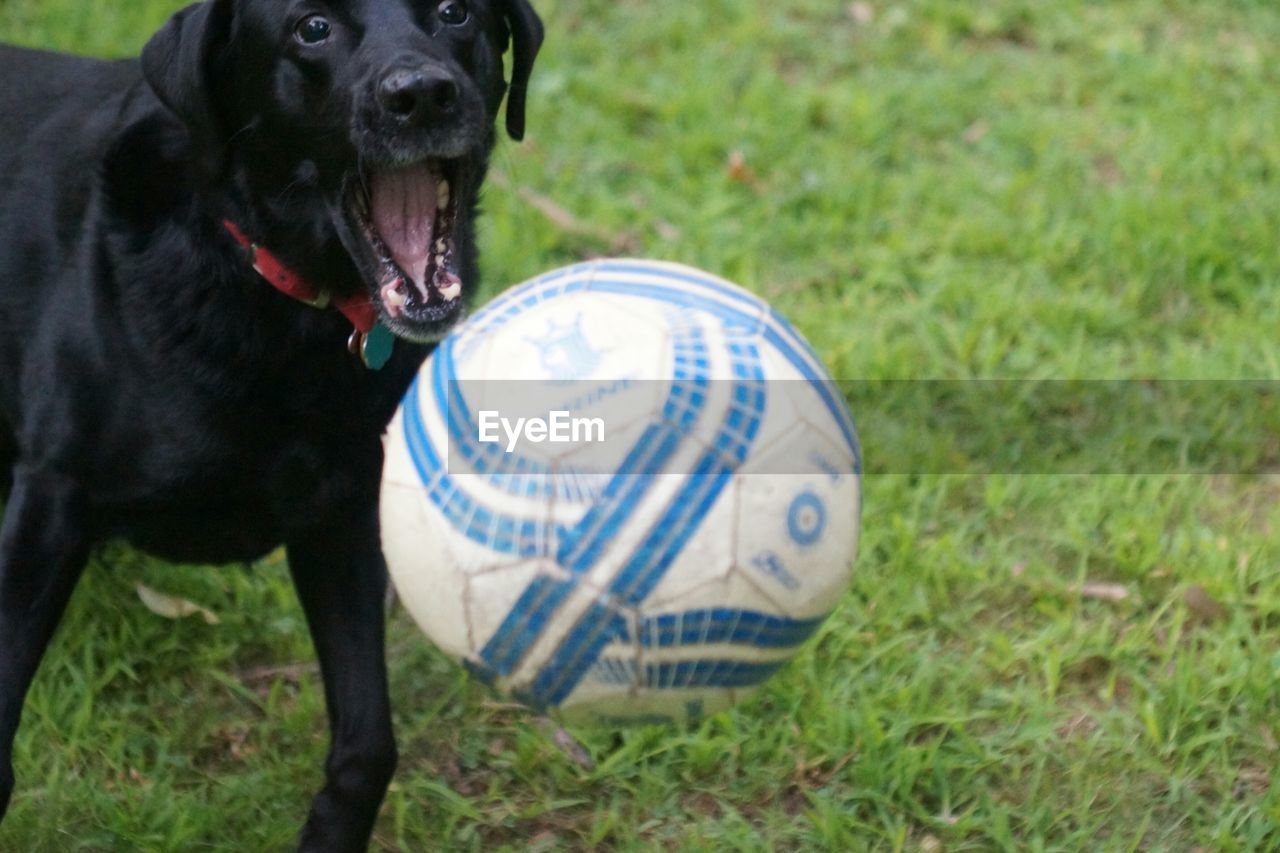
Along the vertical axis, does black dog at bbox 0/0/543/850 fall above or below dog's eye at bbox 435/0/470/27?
below

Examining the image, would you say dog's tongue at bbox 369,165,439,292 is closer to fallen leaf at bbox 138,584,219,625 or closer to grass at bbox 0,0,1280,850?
grass at bbox 0,0,1280,850

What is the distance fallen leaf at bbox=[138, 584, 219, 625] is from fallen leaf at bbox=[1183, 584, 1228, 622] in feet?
6.86

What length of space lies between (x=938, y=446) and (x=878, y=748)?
1.07m

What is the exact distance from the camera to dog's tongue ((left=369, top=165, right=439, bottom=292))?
9.32ft

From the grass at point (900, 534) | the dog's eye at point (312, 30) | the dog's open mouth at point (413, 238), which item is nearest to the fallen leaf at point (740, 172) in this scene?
the grass at point (900, 534)

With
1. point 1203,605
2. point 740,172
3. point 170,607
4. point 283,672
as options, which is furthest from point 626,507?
point 740,172

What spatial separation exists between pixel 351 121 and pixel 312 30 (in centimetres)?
18

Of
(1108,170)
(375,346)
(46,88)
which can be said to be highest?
(46,88)

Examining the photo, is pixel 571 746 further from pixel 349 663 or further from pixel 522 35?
pixel 522 35

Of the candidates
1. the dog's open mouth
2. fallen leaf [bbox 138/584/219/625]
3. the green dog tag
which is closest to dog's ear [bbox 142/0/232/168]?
the dog's open mouth

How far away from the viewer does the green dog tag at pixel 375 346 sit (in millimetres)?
2906

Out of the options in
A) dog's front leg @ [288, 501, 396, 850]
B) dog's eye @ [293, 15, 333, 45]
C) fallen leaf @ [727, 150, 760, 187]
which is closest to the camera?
dog's eye @ [293, 15, 333, 45]

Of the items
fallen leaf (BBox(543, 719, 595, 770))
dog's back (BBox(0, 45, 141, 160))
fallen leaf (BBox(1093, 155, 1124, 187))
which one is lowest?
fallen leaf (BBox(543, 719, 595, 770))

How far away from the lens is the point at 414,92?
2.66 metres
